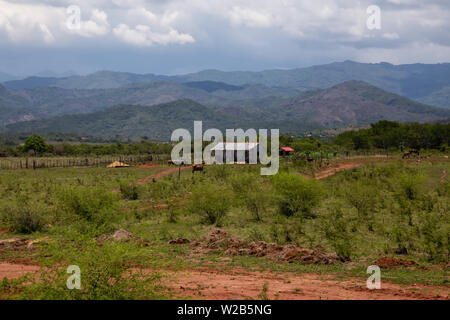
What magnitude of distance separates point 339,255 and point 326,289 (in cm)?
350

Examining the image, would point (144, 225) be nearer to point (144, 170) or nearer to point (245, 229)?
point (245, 229)

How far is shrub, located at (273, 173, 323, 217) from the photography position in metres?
23.5

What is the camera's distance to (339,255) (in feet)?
47.5

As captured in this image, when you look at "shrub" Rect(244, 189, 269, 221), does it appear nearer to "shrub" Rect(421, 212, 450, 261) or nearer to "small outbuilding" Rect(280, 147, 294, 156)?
"shrub" Rect(421, 212, 450, 261)

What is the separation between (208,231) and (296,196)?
6.00m

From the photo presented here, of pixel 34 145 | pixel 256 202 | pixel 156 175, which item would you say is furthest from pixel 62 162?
pixel 256 202

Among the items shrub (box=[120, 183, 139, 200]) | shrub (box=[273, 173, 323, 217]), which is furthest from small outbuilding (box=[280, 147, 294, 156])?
shrub (box=[273, 173, 323, 217])

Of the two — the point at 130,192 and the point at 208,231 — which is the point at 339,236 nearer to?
the point at 208,231

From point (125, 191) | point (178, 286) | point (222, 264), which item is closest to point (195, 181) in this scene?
point (125, 191)

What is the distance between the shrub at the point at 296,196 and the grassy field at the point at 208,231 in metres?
0.06

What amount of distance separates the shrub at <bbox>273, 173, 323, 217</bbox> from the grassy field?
57 mm

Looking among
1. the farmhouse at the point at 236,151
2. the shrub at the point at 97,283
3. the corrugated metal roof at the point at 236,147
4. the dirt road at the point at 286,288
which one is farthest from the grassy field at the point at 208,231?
the corrugated metal roof at the point at 236,147
